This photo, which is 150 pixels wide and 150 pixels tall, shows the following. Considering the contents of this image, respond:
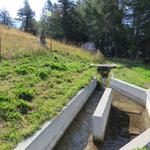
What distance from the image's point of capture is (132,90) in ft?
49.9

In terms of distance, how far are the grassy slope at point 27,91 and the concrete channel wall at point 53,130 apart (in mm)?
187

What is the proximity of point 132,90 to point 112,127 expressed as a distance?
4.93 m

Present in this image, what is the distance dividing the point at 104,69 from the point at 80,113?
10974 millimetres

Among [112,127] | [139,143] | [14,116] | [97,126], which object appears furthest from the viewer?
[112,127]

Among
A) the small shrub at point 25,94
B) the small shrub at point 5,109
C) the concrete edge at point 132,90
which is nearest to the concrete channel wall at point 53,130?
the small shrub at point 5,109

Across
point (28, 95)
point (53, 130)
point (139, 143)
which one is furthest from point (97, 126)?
→ point (28, 95)

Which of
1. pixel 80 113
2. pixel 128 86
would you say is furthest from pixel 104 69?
pixel 80 113

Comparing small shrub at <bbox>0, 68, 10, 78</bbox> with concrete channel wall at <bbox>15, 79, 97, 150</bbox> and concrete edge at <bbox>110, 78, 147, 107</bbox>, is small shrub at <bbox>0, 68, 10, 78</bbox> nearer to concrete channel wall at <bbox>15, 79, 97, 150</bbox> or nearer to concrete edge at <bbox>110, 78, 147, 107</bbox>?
concrete channel wall at <bbox>15, 79, 97, 150</bbox>

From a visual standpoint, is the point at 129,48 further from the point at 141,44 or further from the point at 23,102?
the point at 23,102

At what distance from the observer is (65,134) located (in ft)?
30.8

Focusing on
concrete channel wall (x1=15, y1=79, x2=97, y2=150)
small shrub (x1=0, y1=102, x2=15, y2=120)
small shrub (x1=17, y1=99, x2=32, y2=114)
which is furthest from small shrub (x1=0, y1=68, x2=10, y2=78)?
small shrub (x1=0, y1=102, x2=15, y2=120)

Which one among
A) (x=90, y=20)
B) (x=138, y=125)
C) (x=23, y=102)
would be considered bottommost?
(x=138, y=125)

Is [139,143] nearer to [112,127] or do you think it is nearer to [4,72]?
[112,127]

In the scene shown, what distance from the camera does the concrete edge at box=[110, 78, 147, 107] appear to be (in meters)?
14.1
